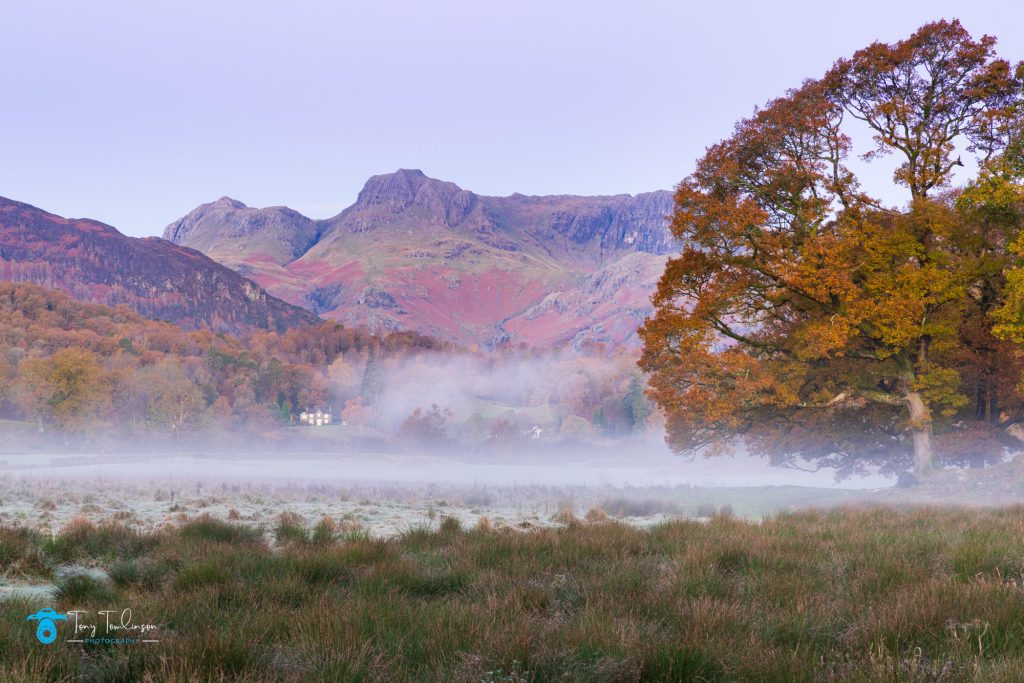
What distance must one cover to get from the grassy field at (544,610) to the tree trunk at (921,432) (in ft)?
49.2

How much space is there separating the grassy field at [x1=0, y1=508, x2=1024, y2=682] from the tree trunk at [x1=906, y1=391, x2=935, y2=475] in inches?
591

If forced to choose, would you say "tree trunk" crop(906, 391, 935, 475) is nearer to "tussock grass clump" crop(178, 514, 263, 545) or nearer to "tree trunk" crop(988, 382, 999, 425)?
"tree trunk" crop(988, 382, 999, 425)

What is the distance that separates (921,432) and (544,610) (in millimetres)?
23058

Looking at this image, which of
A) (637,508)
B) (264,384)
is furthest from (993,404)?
(264,384)

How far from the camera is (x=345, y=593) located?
571cm

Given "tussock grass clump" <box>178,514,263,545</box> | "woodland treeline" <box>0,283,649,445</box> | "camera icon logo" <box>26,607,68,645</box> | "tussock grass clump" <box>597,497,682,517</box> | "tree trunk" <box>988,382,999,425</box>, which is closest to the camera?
"camera icon logo" <box>26,607,68,645</box>

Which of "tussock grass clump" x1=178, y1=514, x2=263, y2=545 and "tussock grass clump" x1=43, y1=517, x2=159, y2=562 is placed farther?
"tussock grass clump" x1=178, y1=514, x2=263, y2=545

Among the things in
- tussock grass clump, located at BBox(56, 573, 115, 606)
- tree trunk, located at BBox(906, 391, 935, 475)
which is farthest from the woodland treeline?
tussock grass clump, located at BBox(56, 573, 115, 606)

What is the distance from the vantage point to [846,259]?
21.5 metres

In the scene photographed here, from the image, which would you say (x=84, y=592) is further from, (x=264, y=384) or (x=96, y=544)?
(x=264, y=384)

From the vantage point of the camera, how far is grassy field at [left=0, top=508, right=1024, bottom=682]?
3.55m

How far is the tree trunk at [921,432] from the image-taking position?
72.1ft

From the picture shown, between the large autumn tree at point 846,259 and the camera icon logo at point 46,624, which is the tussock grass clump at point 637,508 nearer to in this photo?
the large autumn tree at point 846,259

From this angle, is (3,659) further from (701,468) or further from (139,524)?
(701,468)
